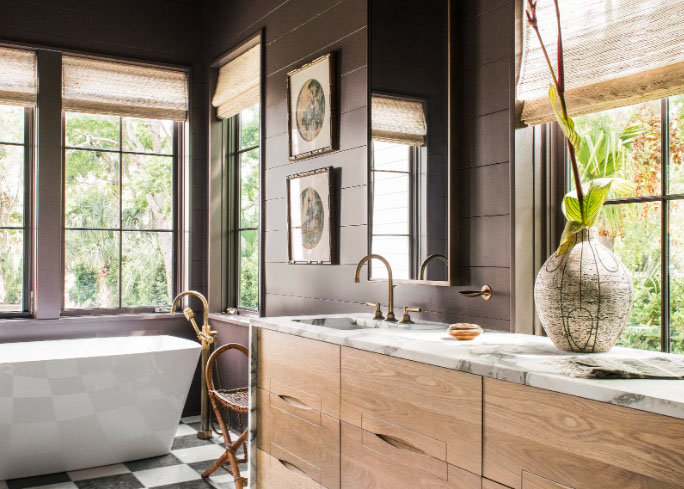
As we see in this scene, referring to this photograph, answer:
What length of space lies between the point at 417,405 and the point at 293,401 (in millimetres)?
801

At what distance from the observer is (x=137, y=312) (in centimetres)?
466

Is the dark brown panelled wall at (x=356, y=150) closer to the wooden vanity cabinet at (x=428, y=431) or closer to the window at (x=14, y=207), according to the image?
the wooden vanity cabinet at (x=428, y=431)

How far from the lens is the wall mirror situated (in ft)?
8.18

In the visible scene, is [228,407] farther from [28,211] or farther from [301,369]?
[28,211]

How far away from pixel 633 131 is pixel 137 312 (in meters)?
3.62

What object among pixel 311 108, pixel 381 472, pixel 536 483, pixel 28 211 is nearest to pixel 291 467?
pixel 381 472

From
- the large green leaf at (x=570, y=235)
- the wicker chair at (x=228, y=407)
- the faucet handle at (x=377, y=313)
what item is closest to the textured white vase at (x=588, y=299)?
the large green leaf at (x=570, y=235)

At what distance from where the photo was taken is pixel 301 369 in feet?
7.97

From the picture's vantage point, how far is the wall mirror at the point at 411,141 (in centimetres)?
249

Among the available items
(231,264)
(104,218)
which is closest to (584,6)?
(231,264)

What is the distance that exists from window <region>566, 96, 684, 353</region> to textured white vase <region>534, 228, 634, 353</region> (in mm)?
262

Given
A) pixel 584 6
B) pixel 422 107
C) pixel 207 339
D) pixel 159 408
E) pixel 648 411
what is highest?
pixel 584 6

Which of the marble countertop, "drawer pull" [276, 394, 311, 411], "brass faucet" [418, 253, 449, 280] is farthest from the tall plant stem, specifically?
"drawer pull" [276, 394, 311, 411]

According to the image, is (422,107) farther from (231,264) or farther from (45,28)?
(45,28)
